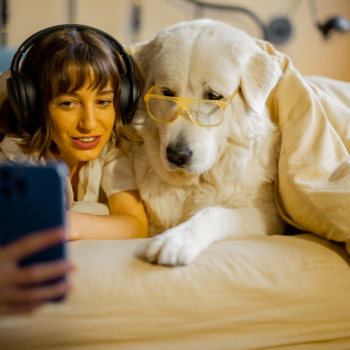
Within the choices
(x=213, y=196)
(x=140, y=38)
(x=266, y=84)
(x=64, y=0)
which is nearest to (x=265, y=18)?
(x=140, y=38)

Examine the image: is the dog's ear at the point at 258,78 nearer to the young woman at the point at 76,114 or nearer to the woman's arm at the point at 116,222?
the young woman at the point at 76,114

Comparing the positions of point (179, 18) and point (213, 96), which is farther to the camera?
point (179, 18)

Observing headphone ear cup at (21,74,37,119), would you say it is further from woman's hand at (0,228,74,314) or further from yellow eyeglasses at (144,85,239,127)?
woman's hand at (0,228,74,314)

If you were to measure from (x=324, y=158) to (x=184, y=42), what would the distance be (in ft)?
2.22

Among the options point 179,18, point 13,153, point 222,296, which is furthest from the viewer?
point 179,18

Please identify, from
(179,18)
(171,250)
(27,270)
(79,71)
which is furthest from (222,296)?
(179,18)

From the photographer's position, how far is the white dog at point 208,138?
3.72ft

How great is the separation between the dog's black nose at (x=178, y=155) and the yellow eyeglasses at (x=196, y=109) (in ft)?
0.37

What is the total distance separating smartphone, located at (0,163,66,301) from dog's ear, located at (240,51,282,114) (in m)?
0.84

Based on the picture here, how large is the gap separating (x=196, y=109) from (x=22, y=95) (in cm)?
60

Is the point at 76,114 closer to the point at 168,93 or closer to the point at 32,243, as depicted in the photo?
the point at 168,93

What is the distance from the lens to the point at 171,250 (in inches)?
33.2

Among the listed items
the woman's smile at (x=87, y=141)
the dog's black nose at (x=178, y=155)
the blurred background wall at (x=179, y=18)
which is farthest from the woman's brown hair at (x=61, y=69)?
the blurred background wall at (x=179, y=18)

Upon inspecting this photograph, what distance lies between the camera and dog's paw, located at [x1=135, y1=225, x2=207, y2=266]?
0.84 meters
